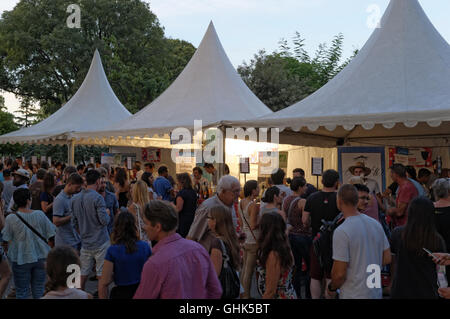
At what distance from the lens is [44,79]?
92.0ft

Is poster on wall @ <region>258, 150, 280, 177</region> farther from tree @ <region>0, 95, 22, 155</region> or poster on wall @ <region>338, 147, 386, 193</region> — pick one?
→ tree @ <region>0, 95, 22, 155</region>

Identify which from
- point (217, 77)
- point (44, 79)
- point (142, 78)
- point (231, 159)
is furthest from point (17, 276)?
point (44, 79)

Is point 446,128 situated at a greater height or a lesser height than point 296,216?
greater

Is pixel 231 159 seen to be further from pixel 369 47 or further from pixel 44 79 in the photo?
pixel 44 79

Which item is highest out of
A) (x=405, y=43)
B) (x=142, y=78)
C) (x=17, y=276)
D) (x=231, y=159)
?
(x=142, y=78)

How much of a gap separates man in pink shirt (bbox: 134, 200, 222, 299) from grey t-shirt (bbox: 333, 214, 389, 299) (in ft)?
3.62

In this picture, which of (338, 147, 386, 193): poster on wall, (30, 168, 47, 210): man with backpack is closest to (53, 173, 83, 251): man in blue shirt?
(30, 168, 47, 210): man with backpack

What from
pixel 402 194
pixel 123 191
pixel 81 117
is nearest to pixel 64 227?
pixel 123 191

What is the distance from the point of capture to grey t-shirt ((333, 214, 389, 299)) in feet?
11.0

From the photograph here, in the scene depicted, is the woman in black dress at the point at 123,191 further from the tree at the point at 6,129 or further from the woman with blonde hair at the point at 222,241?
the tree at the point at 6,129

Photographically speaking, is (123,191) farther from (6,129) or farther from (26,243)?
(6,129)

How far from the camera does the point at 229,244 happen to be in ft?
11.6

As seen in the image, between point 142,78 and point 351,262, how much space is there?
80.5 feet

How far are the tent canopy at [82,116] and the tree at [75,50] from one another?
32.0 feet
